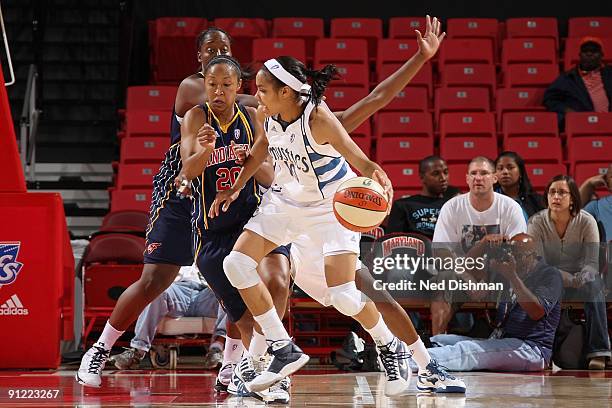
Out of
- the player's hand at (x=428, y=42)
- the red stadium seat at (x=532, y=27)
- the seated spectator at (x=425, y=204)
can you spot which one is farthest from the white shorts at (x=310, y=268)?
the red stadium seat at (x=532, y=27)

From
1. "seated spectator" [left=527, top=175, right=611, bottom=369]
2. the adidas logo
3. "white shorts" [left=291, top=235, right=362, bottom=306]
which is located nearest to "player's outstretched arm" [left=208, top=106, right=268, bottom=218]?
"white shorts" [left=291, top=235, right=362, bottom=306]

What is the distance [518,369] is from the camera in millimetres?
6461

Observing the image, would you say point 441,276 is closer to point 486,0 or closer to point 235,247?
point 235,247

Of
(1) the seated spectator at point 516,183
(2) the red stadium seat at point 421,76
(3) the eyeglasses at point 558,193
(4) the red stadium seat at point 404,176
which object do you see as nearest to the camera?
(3) the eyeglasses at point 558,193

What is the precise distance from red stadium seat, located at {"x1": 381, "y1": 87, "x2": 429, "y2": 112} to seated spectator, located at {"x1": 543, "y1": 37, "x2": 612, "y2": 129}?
135 centimetres

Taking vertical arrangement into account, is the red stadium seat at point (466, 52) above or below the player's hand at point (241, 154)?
above

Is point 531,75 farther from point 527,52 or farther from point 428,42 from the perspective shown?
point 428,42

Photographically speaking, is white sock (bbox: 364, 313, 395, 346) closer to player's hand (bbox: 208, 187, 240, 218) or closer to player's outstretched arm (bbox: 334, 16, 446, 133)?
player's hand (bbox: 208, 187, 240, 218)

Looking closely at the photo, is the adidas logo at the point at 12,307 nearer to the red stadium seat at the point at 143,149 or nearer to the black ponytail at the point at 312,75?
the black ponytail at the point at 312,75

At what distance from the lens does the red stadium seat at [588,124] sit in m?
10.3

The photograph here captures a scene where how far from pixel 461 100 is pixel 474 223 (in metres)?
4.19

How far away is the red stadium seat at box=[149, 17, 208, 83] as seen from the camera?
12.1 metres

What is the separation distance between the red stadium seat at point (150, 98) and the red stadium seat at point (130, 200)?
6.03 feet

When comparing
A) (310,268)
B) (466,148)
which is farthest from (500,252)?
(466,148)
